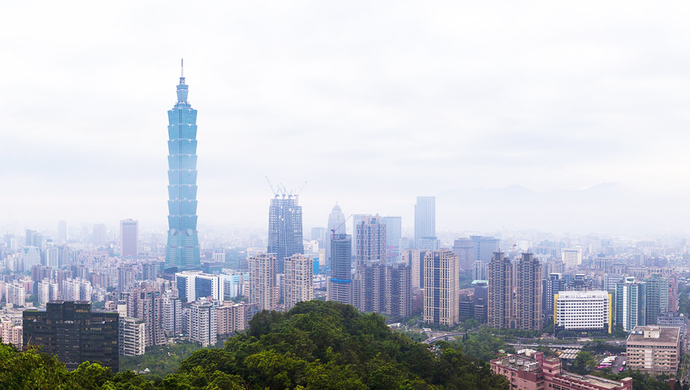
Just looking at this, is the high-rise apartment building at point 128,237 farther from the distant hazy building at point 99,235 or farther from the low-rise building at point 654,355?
the low-rise building at point 654,355

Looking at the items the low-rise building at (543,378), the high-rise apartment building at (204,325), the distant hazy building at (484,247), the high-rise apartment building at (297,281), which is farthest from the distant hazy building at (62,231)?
the low-rise building at (543,378)

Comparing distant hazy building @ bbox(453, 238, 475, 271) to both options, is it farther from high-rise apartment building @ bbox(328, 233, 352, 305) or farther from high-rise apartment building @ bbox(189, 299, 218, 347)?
high-rise apartment building @ bbox(189, 299, 218, 347)

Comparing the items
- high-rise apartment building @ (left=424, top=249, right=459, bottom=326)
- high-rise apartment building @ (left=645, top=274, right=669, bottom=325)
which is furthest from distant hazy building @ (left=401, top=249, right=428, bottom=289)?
high-rise apartment building @ (left=645, top=274, right=669, bottom=325)

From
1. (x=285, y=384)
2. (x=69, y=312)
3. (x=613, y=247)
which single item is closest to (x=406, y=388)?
(x=285, y=384)

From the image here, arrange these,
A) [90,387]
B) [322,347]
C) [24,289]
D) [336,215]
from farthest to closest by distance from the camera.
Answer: [336,215], [24,289], [322,347], [90,387]

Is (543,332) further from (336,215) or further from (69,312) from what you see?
(336,215)

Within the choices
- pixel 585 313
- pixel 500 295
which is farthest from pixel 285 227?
pixel 585 313
